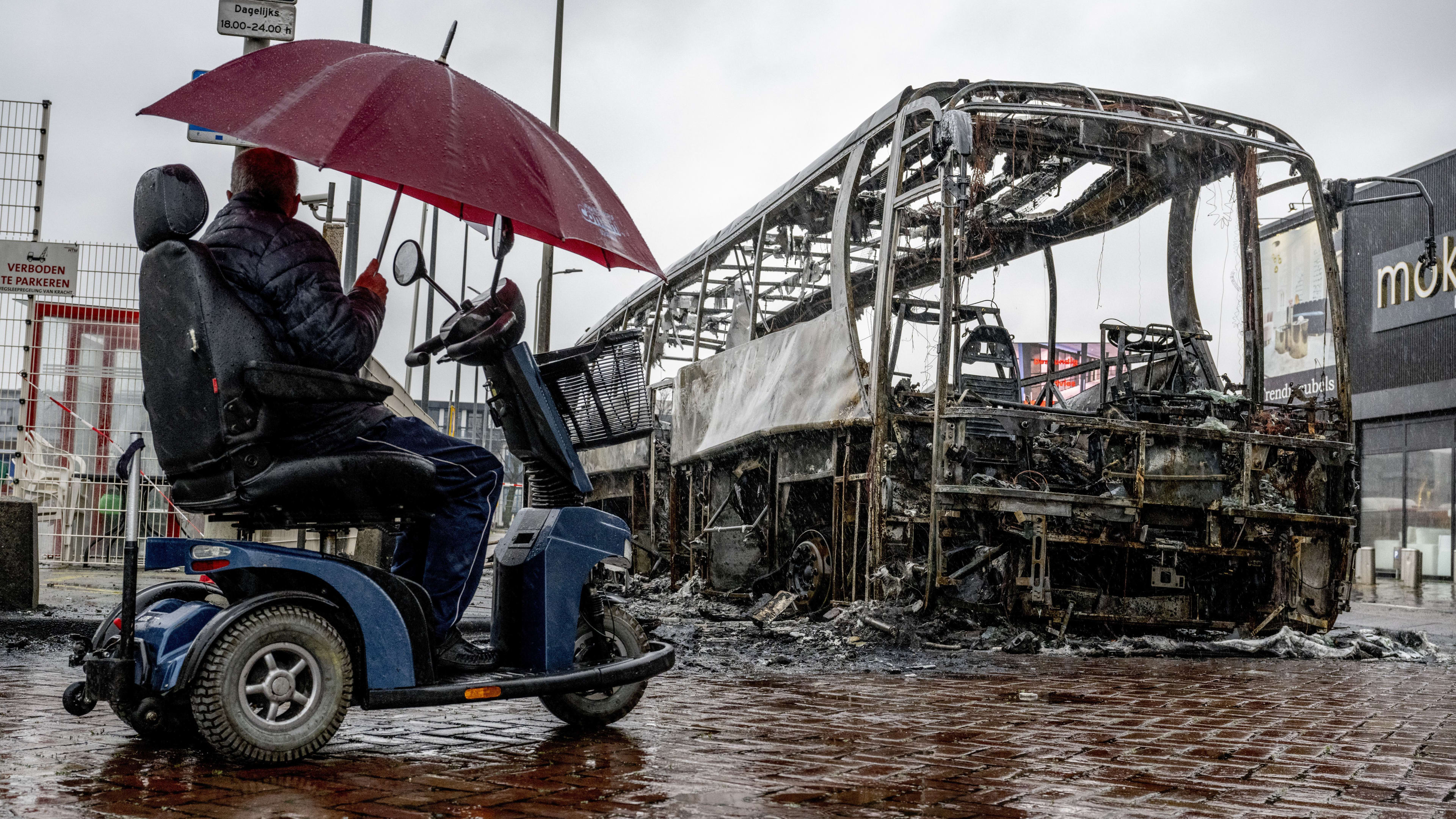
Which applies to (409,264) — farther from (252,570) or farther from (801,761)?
(801,761)

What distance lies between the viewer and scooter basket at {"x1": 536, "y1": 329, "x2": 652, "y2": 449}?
4551 mm

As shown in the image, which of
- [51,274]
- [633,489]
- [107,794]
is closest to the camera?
[107,794]

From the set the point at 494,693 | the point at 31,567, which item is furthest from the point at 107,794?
the point at 31,567

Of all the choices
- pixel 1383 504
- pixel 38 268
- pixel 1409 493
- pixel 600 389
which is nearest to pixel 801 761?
pixel 600 389

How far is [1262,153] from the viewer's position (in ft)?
33.1

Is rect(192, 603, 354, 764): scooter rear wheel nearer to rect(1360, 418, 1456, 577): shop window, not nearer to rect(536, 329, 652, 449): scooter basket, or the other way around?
rect(536, 329, 652, 449): scooter basket

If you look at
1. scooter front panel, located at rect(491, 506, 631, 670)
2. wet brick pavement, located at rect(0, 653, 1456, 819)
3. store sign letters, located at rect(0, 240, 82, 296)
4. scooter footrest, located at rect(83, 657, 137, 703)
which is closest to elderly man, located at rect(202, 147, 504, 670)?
scooter front panel, located at rect(491, 506, 631, 670)

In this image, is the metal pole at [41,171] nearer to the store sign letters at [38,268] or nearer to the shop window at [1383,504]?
the store sign letters at [38,268]

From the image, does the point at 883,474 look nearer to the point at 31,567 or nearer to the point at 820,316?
the point at 820,316

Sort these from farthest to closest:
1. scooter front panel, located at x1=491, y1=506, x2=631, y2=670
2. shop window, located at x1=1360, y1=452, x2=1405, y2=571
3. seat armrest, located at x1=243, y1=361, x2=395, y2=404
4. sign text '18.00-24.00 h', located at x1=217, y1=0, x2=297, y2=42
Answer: shop window, located at x1=1360, y1=452, x2=1405, y2=571, sign text '18.00-24.00 h', located at x1=217, y1=0, x2=297, y2=42, scooter front panel, located at x1=491, y1=506, x2=631, y2=670, seat armrest, located at x1=243, y1=361, x2=395, y2=404

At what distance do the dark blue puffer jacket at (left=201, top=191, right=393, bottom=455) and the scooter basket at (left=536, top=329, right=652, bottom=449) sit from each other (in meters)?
0.81

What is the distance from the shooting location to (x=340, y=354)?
12.6 ft

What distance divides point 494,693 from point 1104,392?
6891mm

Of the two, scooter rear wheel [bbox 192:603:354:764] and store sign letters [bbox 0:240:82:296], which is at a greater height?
store sign letters [bbox 0:240:82:296]
